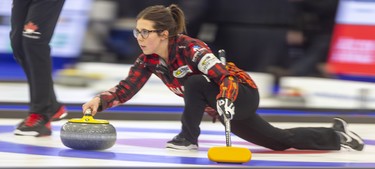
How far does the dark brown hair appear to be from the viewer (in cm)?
469

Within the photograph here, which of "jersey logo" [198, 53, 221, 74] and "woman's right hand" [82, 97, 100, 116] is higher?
"jersey logo" [198, 53, 221, 74]

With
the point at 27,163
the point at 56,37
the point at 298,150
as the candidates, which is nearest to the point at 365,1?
the point at 56,37

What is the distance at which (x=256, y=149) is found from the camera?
5.06 m

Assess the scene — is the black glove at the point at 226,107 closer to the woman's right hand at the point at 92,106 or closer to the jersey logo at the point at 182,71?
the jersey logo at the point at 182,71

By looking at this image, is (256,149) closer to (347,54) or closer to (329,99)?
(329,99)

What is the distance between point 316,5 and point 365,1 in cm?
111

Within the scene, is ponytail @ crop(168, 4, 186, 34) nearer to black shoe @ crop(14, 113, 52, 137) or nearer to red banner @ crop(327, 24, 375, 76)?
black shoe @ crop(14, 113, 52, 137)

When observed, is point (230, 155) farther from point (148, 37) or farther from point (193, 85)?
point (148, 37)

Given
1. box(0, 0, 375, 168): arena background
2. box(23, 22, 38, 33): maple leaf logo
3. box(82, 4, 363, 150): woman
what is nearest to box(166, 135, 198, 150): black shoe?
box(82, 4, 363, 150): woman

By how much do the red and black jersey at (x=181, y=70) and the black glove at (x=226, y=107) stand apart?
0.04 m

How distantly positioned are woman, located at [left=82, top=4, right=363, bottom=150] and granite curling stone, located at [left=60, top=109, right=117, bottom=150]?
137 mm

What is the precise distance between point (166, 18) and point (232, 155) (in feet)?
3.03

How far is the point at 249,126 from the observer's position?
4836mm

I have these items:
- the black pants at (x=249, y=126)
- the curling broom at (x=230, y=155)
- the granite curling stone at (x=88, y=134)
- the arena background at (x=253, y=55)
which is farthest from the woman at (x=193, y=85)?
the arena background at (x=253, y=55)
